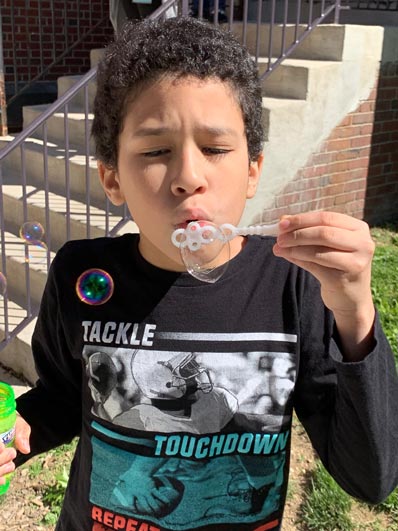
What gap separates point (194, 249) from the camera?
123cm

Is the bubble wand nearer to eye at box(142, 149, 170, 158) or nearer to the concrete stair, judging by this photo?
eye at box(142, 149, 170, 158)

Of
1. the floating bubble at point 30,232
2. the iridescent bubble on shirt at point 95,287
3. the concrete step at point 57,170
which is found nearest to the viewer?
the iridescent bubble on shirt at point 95,287

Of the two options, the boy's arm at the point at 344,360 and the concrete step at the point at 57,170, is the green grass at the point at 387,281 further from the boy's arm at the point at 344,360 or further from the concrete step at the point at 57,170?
the boy's arm at the point at 344,360

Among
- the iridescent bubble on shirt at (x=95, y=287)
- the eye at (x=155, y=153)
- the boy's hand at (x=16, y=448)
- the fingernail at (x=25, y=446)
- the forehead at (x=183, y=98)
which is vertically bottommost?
the fingernail at (x=25, y=446)

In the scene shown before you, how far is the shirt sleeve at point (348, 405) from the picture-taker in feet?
3.78

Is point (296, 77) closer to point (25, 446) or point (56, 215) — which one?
point (56, 215)

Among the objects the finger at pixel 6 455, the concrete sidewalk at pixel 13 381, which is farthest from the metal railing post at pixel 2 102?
the finger at pixel 6 455

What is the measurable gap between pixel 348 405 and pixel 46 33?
8403 millimetres

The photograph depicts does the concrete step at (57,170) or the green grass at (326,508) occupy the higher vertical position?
the concrete step at (57,170)

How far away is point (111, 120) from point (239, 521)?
92cm

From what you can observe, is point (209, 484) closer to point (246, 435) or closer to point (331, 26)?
point (246, 435)

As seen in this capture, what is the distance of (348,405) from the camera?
3.88ft

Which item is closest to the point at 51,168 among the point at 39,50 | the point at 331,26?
the point at 331,26

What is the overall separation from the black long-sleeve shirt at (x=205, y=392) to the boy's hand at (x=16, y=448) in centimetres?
16
